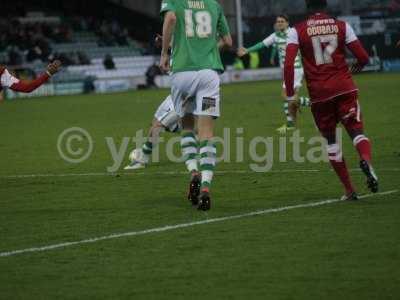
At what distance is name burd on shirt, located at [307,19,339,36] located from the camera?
11.5 m

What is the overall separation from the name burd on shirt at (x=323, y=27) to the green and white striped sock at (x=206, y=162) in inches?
62.0

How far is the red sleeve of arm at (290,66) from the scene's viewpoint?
37.8ft

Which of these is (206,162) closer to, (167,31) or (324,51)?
(167,31)

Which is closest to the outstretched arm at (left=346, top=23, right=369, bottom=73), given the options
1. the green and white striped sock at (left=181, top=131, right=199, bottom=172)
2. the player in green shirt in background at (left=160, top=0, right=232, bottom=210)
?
the player in green shirt in background at (left=160, top=0, right=232, bottom=210)

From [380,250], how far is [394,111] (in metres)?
17.6

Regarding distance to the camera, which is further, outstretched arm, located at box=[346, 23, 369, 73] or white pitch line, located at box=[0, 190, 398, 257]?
outstretched arm, located at box=[346, 23, 369, 73]

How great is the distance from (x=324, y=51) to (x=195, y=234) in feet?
9.66

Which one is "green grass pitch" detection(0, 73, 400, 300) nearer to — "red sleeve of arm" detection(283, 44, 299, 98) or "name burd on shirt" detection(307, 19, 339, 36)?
"red sleeve of arm" detection(283, 44, 299, 98)

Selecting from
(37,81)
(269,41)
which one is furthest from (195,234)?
(269,41)

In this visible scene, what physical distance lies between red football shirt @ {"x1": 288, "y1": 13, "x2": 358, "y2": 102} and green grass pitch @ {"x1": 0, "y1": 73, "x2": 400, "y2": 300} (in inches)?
46.4

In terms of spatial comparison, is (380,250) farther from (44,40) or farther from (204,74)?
(44,40)

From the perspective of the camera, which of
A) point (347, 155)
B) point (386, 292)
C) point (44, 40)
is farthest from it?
point (44, 40)

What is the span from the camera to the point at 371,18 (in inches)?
2034

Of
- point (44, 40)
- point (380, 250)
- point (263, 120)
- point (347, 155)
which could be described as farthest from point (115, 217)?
point (44, 40)
